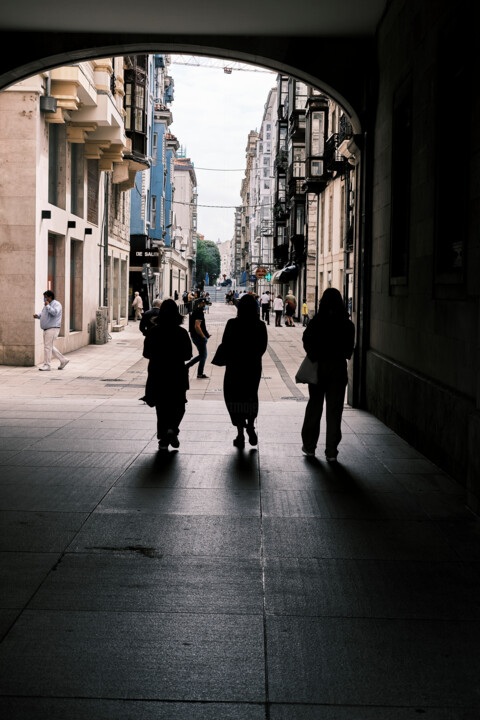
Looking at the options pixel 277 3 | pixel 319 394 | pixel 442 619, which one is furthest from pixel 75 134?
pixel 442 619

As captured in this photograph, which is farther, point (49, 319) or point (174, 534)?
point (49, 319)

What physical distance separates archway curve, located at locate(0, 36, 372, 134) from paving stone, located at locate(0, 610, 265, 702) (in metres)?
9.85

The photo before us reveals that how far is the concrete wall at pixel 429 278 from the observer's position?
717 centimetres

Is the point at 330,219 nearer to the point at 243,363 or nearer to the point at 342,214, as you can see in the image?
the point at 342,214

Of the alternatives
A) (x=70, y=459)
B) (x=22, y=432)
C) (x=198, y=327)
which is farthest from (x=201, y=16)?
(x=198, y=327)

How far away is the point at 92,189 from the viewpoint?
90.6ft

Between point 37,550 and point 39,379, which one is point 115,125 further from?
point 37,550

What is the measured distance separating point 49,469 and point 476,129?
15.1 feet

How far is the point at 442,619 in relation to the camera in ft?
14.2

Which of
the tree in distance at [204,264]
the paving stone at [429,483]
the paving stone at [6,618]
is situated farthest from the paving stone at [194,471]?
the tree in distance at [204,264]

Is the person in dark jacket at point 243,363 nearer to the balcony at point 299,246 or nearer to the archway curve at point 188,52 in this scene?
the archway curve at point 188,52

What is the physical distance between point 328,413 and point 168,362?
5.97ft

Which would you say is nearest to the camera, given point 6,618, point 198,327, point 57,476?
point 6,618

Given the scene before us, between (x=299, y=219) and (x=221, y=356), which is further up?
(x=299, y=219)
